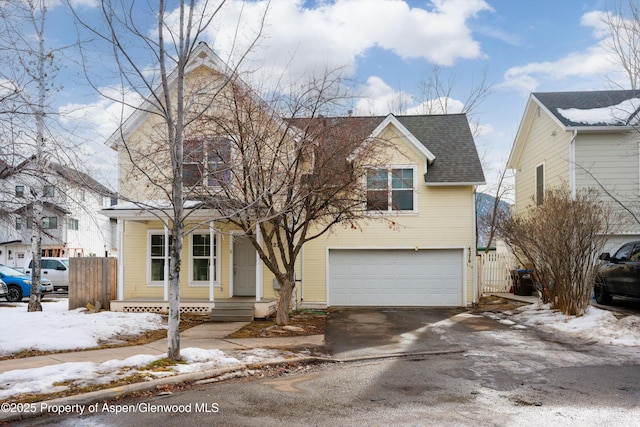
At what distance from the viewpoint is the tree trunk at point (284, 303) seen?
13.6m

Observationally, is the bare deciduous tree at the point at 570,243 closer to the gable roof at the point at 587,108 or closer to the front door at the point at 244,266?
the gable roof at the point at 587,108

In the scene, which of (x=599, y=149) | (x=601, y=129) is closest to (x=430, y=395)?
(x=601, y=129)

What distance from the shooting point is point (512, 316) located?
1564 centimetres

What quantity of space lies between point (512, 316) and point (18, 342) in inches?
495

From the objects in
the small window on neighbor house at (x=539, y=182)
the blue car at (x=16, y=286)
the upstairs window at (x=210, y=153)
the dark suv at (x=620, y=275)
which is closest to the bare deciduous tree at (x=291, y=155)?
the upstairs window at (x=210, y=153)

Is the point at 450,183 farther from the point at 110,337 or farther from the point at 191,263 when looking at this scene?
the point at 110,337

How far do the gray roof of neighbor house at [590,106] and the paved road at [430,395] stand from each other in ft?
31.0

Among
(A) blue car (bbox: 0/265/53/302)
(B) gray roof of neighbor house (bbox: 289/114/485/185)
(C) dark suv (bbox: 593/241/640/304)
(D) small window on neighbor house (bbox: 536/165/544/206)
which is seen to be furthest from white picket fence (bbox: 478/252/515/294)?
(A) blue car (bbox: 0/265/53/302)

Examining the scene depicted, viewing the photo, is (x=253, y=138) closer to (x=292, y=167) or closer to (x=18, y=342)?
(x=292, y=167)

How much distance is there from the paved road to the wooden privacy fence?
948 centimetres

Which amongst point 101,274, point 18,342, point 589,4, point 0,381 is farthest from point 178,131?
point 589,4

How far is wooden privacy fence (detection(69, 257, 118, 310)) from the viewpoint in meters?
16.5

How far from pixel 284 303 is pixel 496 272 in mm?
12405

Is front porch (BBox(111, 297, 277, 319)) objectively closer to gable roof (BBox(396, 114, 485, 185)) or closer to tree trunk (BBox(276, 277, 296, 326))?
tree trunk (BBox(276, 277, 296, 326))
